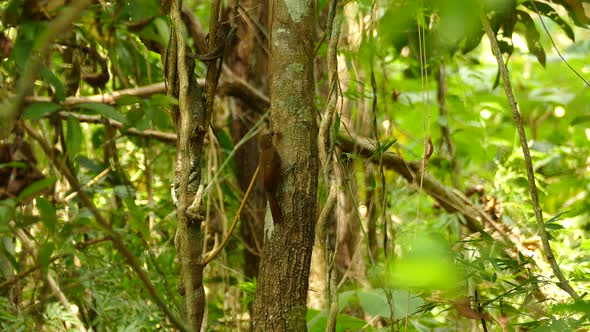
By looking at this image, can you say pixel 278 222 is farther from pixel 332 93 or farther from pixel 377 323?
pixel 377 323

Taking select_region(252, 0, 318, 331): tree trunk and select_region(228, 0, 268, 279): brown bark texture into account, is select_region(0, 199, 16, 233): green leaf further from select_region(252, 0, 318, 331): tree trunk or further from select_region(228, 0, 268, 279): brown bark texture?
select_region(228, 0, 268, 279): brown bark texture

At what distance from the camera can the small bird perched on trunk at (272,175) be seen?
1.07 m

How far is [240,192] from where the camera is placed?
2.16 meters

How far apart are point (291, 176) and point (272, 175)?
3 centimetres

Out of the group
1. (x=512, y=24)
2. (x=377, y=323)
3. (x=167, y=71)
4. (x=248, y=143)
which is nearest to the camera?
(x=167, y=71)

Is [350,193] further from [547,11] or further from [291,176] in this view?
[547,11]

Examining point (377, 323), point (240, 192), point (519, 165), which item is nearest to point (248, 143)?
point (240, 192)

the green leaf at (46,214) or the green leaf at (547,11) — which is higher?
the green leaf at (547,11)

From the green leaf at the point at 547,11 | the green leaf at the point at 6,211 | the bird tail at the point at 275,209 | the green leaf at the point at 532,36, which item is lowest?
the green leaf at the point at 6,211

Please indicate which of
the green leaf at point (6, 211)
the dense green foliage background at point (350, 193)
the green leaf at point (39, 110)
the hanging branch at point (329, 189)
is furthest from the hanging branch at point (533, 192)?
the green leaf at point (6, 211)

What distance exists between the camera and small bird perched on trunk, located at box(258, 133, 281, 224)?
1.07 meters

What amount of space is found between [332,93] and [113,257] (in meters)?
1.11

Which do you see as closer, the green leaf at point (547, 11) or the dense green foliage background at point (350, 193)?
the dense green foliage background at point (350, 193)

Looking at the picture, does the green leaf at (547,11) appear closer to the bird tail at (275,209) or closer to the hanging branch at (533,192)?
the hanging branch at (533,192)
